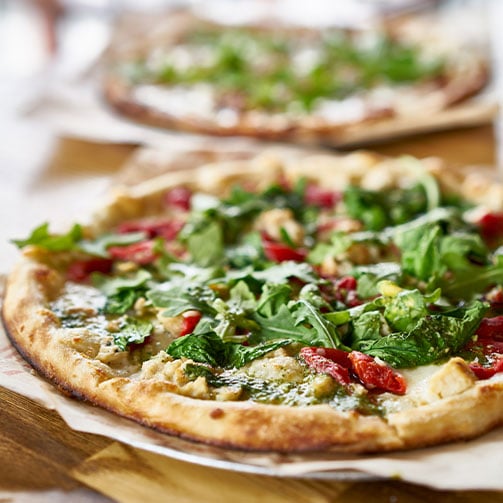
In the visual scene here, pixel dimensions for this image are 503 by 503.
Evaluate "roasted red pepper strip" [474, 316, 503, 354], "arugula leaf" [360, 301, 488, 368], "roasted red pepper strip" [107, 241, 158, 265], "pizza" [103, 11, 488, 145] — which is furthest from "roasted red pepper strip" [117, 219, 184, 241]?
"pizza" [103, 11, 488, 145]

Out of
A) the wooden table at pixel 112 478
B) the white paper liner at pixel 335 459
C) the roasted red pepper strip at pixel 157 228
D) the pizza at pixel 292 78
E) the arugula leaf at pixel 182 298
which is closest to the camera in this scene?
the white paper liner at pixel 335 459

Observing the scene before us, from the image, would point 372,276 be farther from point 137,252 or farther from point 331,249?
point 137,252

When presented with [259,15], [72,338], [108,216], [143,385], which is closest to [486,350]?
[143,385]

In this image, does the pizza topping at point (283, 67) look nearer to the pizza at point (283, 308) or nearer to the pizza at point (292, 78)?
the pizza at point (292, 78)

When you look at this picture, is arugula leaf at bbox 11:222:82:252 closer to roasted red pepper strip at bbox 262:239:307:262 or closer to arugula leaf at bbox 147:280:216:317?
arugula leaf at bbox 147:280:216:317

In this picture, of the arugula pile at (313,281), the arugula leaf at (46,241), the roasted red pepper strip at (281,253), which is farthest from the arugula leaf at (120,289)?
the roasted red pepper strip at (281,253)

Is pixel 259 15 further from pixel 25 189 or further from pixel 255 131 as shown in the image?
pixel 25 189
